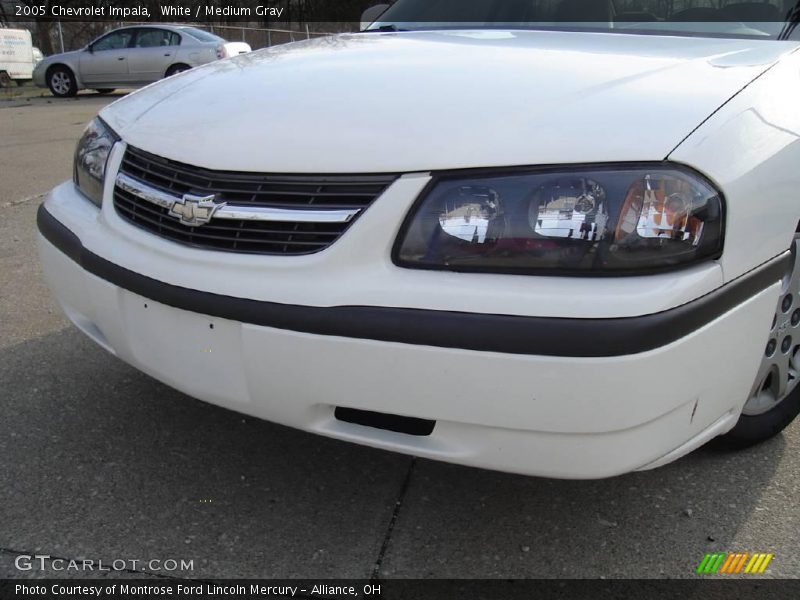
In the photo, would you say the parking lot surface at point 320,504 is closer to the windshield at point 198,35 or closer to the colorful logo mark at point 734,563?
the colorful logo mark at point 734,563

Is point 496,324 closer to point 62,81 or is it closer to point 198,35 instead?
point 198,35

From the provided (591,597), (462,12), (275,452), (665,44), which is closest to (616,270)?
(591,597)

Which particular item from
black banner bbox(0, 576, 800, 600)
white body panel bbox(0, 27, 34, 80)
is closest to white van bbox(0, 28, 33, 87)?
Result: white body panel bbox(0, 27, 34, 80)

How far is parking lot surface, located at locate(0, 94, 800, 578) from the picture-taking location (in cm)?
198

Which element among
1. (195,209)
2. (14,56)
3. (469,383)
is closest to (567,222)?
(469,383)

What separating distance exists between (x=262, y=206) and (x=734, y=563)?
4.90 feet

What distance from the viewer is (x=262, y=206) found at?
70.4 inches

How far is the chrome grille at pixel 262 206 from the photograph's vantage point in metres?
1.71

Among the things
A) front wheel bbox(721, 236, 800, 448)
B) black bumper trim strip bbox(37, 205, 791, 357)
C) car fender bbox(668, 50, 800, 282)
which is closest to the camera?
black bumper trim strip bbox(37, 205, 791, 357)

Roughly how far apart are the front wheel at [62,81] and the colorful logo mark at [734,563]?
1637 cm

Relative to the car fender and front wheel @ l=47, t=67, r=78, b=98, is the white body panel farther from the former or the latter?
the car fender

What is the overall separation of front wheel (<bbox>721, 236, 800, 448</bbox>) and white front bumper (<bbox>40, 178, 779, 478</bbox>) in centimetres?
41

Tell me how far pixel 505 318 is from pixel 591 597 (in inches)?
31.5

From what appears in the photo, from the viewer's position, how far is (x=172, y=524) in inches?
82.2
